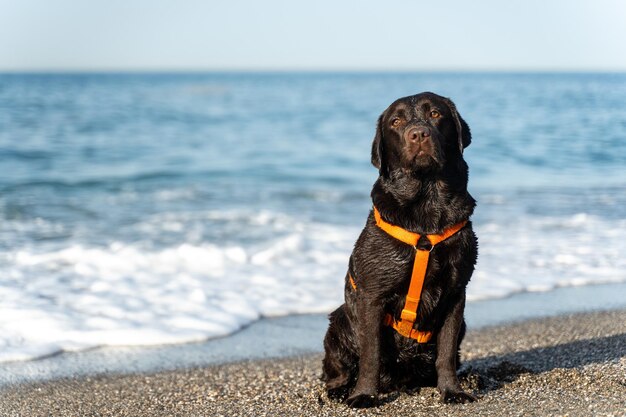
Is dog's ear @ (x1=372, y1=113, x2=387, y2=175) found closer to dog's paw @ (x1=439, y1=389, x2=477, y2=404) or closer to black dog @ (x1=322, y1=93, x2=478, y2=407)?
black dog @ (x1=322, y1=93, x2=478, y2=407)

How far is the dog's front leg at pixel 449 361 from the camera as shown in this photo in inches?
160

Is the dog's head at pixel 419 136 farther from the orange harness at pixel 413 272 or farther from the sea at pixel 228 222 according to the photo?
the sea at pixel 228 222

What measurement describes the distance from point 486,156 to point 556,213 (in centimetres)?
747

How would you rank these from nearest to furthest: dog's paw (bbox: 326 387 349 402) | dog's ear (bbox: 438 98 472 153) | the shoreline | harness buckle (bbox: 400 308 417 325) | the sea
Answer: harness buckle (bbox: 400 308 417 325), dog's ear (bbox: 438 98 472 153), dog's paw (bbox: 326 387 349 402), the shoreline, the sea

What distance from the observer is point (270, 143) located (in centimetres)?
2255

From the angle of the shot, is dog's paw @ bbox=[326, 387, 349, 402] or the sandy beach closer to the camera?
the sandy beach

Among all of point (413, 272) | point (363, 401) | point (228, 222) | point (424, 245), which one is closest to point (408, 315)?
point (413, 272)

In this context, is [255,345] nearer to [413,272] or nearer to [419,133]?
[413,272]

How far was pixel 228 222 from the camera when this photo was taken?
11.3 meters

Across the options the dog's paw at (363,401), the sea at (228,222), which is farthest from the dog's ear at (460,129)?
the sea at (228,222)

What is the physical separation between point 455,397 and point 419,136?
1.42m

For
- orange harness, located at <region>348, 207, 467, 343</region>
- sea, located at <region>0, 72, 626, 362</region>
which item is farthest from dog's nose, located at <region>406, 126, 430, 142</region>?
sea, located at <region>0, 72, 626, 362</region>

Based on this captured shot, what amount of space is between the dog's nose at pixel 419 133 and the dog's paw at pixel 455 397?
4.51ft

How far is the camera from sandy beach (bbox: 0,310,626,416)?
4145 mm
